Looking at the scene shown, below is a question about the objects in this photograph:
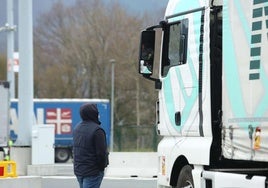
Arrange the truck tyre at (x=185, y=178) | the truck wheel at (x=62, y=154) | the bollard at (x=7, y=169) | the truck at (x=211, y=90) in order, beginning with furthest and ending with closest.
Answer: the truck wheel at (x=62, y=154) → the bollard at (x=7, y=169) → the truck tyre at (x=185, y=178) → the truck at (x=211, y=90)

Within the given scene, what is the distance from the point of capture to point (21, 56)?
25062 millimetres

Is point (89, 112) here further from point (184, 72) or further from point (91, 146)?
point (184, 72)

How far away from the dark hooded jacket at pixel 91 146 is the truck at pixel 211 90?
1.24m

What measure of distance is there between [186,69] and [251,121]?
80.9 inches

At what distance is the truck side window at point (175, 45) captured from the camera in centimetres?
1075

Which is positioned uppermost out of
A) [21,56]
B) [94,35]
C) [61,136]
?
[94,35]

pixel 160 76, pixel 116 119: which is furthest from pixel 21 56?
pixel 116 119

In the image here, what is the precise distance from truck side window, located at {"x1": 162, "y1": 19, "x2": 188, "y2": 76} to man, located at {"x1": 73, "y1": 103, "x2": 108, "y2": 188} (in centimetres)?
155

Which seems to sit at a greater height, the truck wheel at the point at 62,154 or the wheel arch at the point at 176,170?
the wheel arch at the point at 176,170

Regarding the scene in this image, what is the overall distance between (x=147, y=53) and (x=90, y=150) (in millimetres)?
2111

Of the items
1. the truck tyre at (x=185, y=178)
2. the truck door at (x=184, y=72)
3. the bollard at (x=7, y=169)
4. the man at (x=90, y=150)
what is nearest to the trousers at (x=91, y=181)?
the man at (x=90, y=150)

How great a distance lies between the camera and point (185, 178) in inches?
417

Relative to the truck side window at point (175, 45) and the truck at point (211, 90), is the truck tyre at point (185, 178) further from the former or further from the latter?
the truck side window at point (175, 45)

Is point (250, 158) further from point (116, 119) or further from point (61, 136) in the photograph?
point (116, 119)
